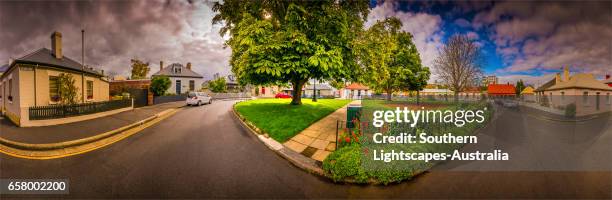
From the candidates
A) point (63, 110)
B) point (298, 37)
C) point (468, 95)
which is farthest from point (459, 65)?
point (63, 110)

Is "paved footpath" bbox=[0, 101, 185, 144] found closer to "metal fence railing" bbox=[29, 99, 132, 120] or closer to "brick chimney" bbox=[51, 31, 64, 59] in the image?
"metal fence railing" bbox=[29, 99, 132, 120]

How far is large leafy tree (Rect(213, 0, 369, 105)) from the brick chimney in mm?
15901

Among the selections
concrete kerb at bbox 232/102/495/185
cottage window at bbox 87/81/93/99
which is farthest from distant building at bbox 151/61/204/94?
concrete kerb at bbox 232/102/495/185

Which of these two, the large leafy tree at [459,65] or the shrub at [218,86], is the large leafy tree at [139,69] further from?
the large leafy tree at [459,65]

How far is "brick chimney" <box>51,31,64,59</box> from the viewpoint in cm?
1482

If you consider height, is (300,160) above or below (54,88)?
below

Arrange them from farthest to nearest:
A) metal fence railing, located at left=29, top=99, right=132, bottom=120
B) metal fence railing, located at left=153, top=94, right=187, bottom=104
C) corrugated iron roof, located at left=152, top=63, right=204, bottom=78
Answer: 1. corrugated iron roof, located at left=152, top=63, right=204, bottom=78
2. metal fence railing, located at left=153, top=94, right=187, bottom=104
3. metal fence railing, located at left=29, top=99, right=132, bottom=120

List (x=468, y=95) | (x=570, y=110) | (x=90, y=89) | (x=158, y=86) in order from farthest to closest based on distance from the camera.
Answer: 1. (x=158, y=86)
2. (x=468, y=95)
3. (x=90, y=89)
4. (x=570, y=110)

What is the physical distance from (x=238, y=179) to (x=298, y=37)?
6114 mm

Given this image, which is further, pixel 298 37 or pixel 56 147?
pixel 298 37

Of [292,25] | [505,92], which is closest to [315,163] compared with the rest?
[292,25]

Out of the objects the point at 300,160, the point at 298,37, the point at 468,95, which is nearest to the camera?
the point at 300,160

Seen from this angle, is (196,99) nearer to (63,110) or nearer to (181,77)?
(63,110)

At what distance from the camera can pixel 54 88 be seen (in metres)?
12.9
